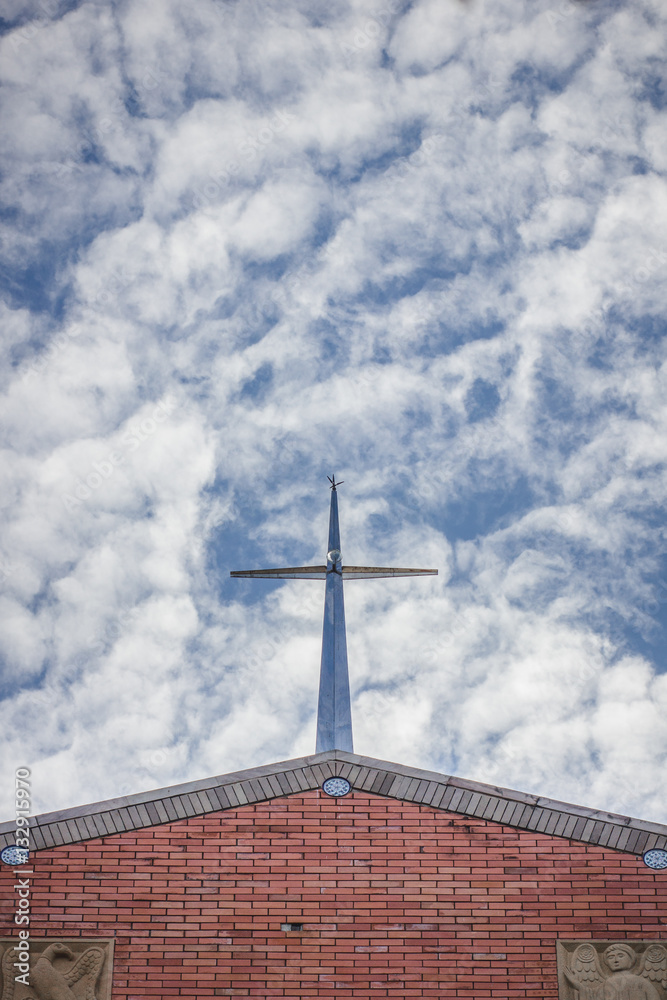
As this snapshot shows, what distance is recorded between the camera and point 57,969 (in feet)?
46.2

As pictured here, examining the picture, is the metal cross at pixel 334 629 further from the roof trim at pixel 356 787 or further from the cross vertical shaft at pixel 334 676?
the roof trim at pixel 356 787

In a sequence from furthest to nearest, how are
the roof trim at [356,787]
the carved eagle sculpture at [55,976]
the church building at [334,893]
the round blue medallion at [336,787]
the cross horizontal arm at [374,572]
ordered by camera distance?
1. the cross horizontal arm at [374,572]
2. the round blue medallion at [336,787]
3. the roof trim at [356,787]
4. the church building at [334,893]
5. the carved eagle sculpture at [55,976]

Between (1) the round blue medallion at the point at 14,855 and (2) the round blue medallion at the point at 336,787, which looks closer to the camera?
(1) the round blue medallion at the point at 14,855

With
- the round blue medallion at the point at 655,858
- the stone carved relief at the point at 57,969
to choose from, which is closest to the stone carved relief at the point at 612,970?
the round blue medallion at the point at 655,858

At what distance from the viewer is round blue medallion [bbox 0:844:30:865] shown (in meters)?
14.7

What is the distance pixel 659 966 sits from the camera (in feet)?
46.1

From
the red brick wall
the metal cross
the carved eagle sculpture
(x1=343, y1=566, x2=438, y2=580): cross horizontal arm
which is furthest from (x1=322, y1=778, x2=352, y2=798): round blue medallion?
(x1=343, y1=566, x2=438, y2=580): cross horizontal arm

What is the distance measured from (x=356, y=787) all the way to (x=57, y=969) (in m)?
4.73

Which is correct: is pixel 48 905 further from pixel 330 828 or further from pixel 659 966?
pixel 659 966

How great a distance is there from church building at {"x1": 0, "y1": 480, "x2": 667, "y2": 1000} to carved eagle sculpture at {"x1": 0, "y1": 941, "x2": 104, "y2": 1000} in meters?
0.02

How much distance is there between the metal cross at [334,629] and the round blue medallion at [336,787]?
1616 cm

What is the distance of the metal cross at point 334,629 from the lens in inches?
1336

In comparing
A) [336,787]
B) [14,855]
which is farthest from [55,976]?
[336,787]

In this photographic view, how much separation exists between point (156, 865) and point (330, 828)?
2509 mm
